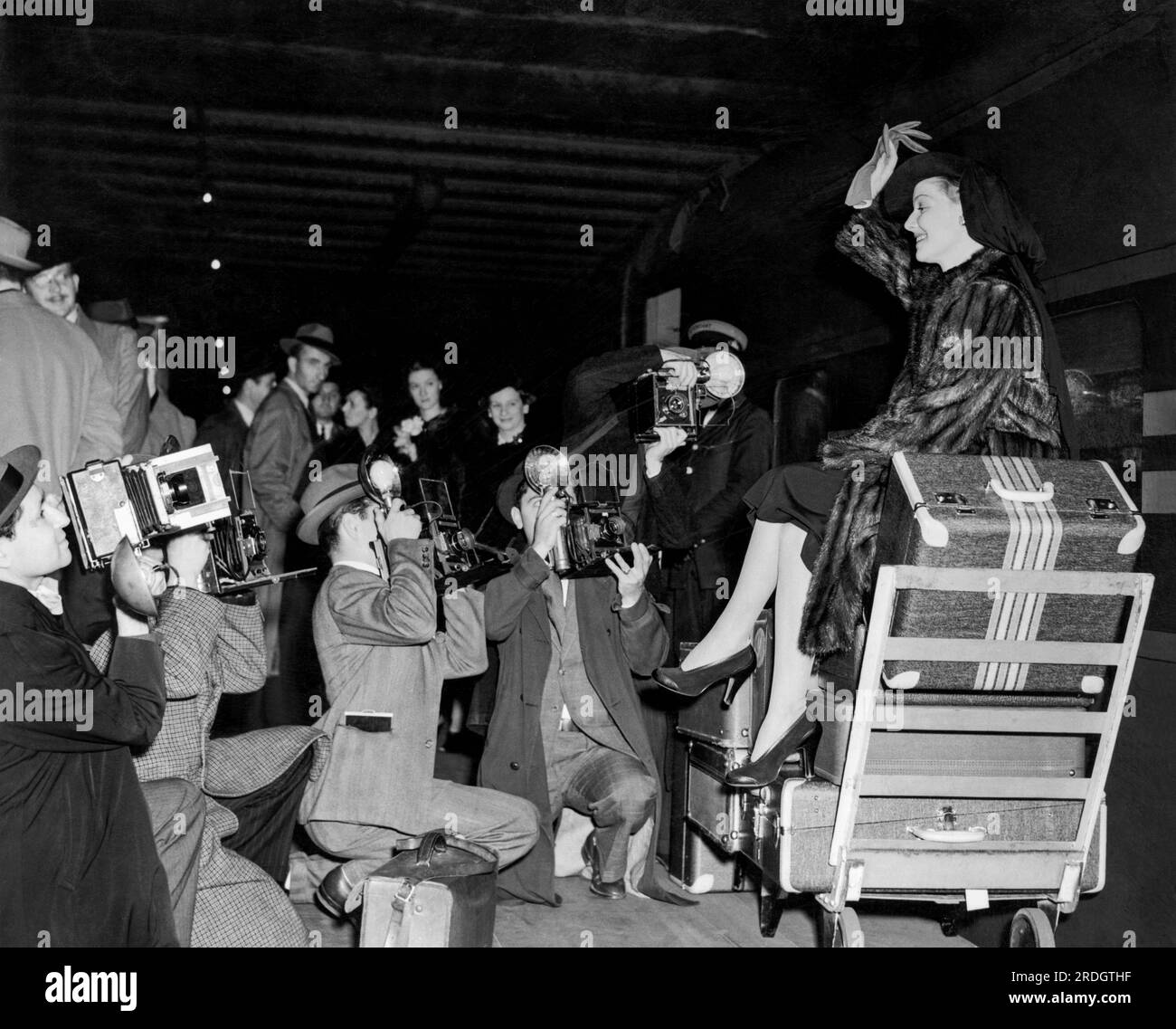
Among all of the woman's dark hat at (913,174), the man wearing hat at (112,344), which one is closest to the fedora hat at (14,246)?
the man wearing hat at (112,344)

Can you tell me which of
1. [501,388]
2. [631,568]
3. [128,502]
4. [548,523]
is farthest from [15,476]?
[501,388]

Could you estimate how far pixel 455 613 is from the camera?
4492 mm

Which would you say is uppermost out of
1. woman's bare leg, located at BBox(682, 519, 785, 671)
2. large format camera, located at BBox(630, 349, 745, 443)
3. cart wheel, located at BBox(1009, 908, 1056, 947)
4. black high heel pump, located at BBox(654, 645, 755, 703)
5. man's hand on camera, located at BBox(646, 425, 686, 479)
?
large format camera, located at BBox(630, 349, 745, 443)

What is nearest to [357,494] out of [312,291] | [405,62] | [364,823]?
[364,823]

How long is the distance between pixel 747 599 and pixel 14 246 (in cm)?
312

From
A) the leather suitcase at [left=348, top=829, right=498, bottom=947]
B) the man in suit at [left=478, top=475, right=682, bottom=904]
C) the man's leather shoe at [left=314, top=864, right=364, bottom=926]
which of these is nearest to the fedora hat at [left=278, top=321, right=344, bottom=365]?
the man in suit at [left=478, top=475, right=682, bottom=904]

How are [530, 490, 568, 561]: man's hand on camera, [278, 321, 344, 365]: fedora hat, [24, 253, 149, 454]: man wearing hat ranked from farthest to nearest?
[278, 321, 344, 365]: fedora hat
[24, 253, 149, 454]: man wearing hat
[530, 490, 568, 561]: man's hand on camera

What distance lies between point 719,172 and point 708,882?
3.76 metres

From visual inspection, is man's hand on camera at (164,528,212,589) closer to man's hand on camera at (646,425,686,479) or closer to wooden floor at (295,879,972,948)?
wooden floor at (295,879,972,948)

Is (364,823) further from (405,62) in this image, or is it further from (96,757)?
(405,62)

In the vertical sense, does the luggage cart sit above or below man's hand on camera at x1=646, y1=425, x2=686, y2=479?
below

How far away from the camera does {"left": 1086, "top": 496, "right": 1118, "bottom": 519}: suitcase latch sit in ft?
10.9

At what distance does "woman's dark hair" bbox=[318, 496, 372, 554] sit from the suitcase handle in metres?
2.10

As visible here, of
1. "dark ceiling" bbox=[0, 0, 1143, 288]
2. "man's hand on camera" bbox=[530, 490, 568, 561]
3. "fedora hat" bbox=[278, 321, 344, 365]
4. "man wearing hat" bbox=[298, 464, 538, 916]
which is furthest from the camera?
"fedora hat" bbox=[278, 321, 344, 365]
